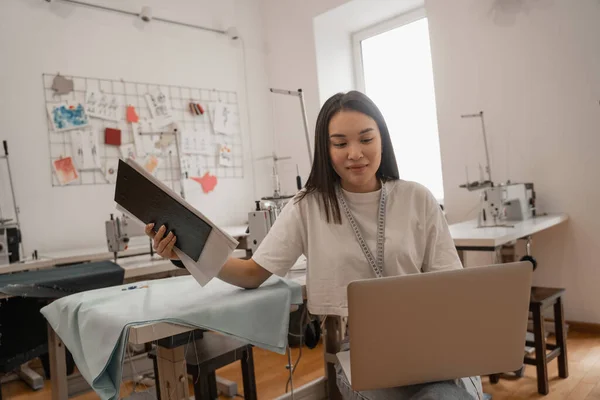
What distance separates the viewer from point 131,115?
380 cm

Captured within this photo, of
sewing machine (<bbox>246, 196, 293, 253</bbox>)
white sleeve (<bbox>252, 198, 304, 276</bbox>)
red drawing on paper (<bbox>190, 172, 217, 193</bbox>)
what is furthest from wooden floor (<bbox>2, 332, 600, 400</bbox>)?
red drawing on paper (<bbox>190, 172, 217, 193</bbox>)

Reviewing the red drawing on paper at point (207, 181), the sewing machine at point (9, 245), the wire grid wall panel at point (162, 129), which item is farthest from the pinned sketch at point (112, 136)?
the sewing machine at point (9, 245)

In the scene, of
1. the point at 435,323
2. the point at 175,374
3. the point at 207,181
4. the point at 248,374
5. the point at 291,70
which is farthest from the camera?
the point at 291,70

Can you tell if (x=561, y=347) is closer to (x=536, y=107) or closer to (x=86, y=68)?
(x=536, y=107)

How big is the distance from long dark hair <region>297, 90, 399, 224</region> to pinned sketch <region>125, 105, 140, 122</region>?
2808mm

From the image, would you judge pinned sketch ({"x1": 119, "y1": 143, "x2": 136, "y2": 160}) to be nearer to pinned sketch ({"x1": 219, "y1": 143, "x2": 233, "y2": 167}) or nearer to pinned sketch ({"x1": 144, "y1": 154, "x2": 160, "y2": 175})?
pinned sketch ({"x1": 144, "y1": 154, "x2": 160, "y2": 175})

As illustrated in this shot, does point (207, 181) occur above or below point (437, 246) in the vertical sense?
above

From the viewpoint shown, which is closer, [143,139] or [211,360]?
[211,360]

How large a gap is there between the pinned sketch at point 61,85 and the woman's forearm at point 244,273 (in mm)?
2763

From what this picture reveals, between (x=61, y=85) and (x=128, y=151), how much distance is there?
66cm

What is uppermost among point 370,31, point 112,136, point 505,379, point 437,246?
point 370,31

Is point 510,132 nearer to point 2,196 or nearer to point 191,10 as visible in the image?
point 191,10

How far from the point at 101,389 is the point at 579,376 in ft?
7.19

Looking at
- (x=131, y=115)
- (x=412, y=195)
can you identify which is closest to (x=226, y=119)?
(x=131, y=115)
